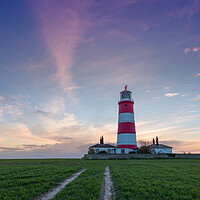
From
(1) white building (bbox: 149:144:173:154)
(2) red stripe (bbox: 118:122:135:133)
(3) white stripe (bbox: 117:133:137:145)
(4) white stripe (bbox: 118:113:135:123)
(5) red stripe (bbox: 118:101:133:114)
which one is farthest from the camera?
(1) white building (bbox: 149:144:173:154)

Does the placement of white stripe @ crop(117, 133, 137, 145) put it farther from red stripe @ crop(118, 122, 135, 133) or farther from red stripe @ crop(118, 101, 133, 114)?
red stripe @ crop(118, 101, 133, 114)

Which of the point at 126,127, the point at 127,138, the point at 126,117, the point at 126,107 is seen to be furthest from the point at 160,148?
the point at 126,107

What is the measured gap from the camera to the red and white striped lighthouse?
50.2 meters

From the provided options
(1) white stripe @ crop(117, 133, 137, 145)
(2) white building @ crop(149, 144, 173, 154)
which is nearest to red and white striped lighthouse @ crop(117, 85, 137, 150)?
(1) white stripe @ crop(117, 133, 137, 145)

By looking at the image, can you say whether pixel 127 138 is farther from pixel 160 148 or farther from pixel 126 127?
pixel 160 148

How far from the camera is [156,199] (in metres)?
8.31

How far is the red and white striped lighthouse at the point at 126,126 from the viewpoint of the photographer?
1978 inches

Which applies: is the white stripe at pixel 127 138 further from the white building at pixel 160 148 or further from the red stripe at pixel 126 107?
the white building at pixel 160 148

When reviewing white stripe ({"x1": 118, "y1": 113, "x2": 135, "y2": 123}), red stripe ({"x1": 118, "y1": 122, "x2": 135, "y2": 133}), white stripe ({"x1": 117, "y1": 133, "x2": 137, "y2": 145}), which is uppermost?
white stripe ({"x1": 118, "y1": 113, "x2": 135, "y2": 123})

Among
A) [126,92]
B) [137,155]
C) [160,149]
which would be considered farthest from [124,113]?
[160,149]

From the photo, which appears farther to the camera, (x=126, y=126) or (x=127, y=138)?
(x=126, y=126)

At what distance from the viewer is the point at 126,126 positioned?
166 ft

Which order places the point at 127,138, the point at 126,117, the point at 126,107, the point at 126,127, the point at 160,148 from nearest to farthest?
the point at 127,138, the point at 126,127, the point at 126,117, the point at 126,107, the point at 160,148

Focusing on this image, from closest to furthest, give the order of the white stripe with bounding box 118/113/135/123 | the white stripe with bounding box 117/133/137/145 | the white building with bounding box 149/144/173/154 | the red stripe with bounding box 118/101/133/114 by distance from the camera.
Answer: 1. the white stripe with bounding box 117/133/137/145
2. the white stripe with bounding box 118/113/135/123
3. the red stripe with bounding box 118/101/133/114
4. the white building with bounding box 149/144/173/154
